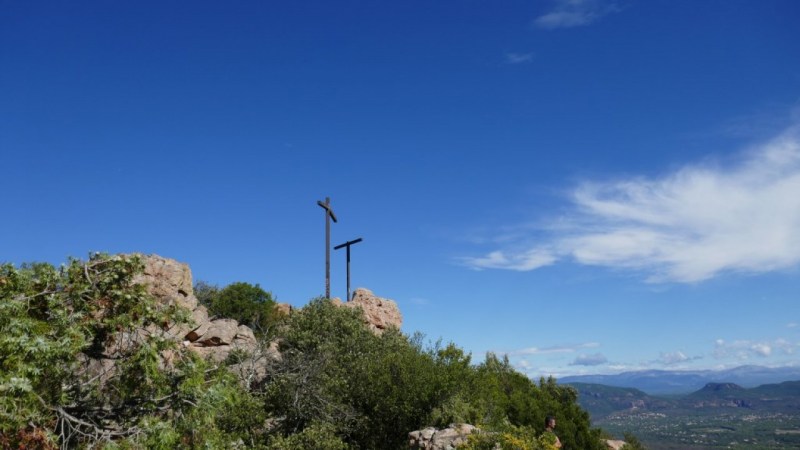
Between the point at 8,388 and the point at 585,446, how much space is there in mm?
35691

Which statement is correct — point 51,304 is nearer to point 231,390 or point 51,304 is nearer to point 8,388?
point 8,388

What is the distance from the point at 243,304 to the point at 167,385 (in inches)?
930

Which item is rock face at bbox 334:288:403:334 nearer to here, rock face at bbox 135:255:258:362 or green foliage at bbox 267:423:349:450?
rock face at bbox 135:255:258:362

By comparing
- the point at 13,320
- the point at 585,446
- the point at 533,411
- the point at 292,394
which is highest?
the point at 13,320

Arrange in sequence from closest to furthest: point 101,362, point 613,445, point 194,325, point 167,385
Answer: point 167,385
point 101,362
point 194,325
point 613,445

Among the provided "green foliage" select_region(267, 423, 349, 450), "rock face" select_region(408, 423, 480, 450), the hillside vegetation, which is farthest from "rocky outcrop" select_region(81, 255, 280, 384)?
"rock face" select_region(408, 423, 480, 450)

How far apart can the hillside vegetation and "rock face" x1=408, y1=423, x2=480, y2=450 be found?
87 cm

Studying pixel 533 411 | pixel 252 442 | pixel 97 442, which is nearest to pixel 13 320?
pixel 97 442

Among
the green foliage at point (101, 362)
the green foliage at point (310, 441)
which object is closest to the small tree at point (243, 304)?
the green foliage at point (310, 441)

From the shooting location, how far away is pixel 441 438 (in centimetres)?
1798

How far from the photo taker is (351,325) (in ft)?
100

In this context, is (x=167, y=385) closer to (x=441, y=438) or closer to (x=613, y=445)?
(x=441, y=438)

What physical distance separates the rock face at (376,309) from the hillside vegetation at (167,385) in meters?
7.18

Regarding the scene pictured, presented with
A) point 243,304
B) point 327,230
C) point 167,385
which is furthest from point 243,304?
point 167,385
